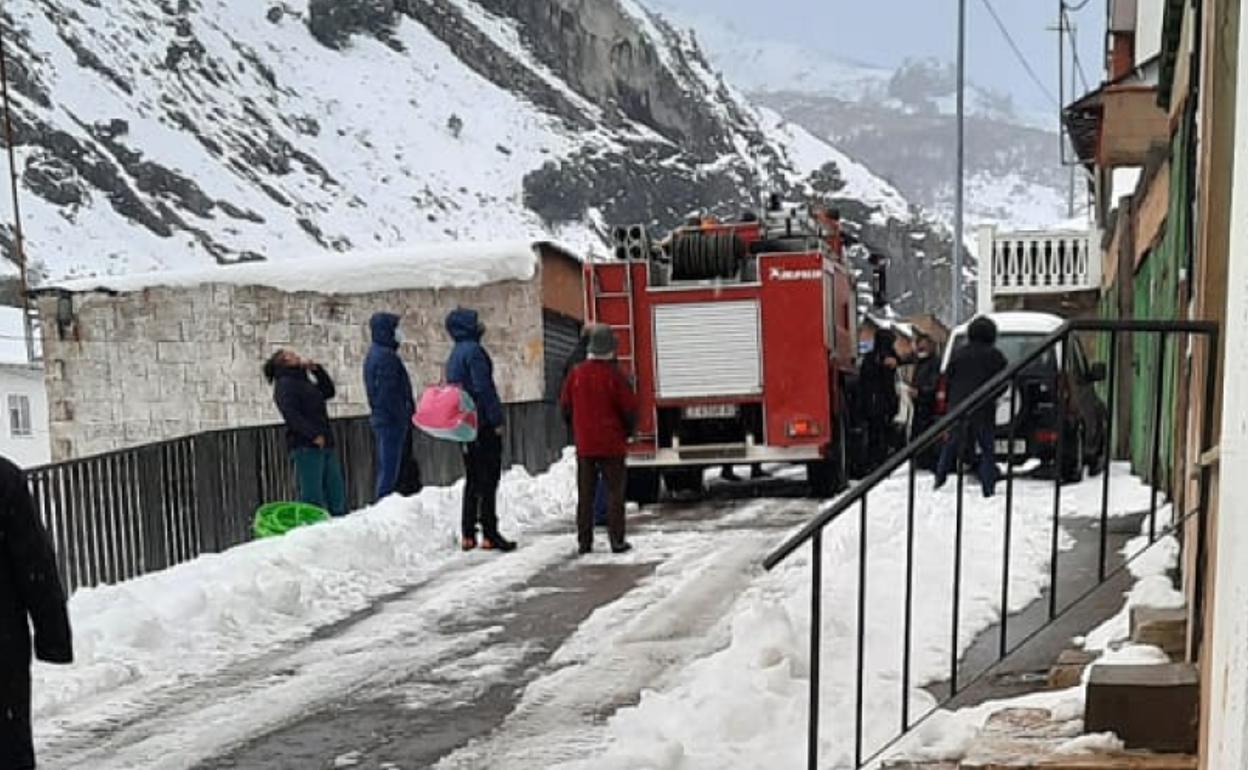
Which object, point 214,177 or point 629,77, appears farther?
point 629,77

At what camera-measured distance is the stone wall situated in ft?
54.6

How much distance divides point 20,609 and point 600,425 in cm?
570

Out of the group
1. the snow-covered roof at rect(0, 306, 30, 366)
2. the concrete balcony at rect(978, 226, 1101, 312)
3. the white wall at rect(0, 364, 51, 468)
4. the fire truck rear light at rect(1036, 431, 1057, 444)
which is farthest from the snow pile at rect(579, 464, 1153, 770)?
the snow-covered roof at rect(0, 306, 30, 366)

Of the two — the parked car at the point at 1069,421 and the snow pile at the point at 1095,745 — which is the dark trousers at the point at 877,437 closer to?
the parked car at the point at 1069,421

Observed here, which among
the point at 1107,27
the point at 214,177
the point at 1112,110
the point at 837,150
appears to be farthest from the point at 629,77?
the point at 1112,110

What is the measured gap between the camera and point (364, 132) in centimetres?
11138

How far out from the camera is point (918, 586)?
7266mm

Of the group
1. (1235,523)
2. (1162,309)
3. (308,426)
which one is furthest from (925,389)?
(1235,523)

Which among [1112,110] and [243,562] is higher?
[1112,110]

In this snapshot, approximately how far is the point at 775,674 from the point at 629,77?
121m

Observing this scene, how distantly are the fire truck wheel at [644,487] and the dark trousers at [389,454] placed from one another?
262 centimetres

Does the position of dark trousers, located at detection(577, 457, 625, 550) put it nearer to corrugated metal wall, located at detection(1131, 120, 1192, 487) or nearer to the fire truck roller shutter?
the fire truck roller shutter

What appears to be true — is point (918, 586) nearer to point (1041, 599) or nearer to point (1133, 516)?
point (1041, 599)

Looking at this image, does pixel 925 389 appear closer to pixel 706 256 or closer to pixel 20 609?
pixel 706 256
